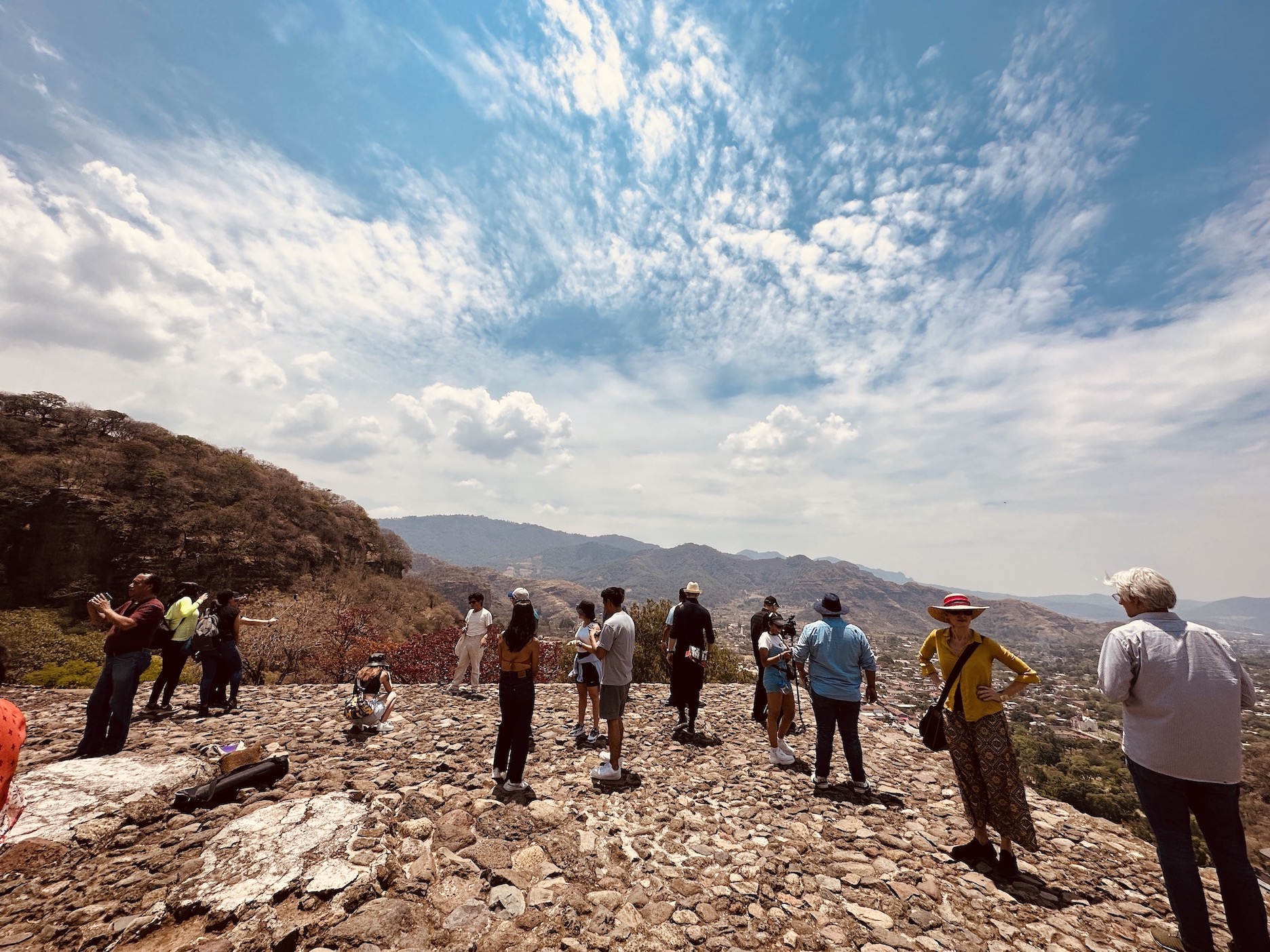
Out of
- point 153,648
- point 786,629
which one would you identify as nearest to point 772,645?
point 786,629

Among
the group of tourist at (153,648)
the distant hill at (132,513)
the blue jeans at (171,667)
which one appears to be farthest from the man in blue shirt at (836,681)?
the distant hill at (132,513)

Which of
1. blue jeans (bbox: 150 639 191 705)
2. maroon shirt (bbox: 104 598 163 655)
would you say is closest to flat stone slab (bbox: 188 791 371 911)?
maroon shirt (bbox: 104 598 163 655)

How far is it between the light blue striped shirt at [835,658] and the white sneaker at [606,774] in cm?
337

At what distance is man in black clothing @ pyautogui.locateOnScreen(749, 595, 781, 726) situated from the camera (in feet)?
30.7

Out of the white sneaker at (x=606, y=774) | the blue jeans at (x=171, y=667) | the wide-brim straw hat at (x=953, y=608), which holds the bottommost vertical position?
the white sneaker at (x=606, y=774)

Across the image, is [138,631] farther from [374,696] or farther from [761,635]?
[761,635]

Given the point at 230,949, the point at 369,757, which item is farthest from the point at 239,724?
the point at 230,949

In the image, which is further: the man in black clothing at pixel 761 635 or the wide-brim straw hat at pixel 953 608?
the man in black clothing at pixel 761 635

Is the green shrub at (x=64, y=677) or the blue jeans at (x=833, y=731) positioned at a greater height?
the blue jeans at (x=833, y=731)

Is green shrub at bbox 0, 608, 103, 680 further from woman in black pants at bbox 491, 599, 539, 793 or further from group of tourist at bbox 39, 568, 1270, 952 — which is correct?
woman in black pants at bbox 491, 599, 539, 793

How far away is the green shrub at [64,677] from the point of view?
37.3 feet

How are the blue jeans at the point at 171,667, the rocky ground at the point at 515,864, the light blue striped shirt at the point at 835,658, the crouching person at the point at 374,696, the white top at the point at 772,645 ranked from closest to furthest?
the rocky ground at the point at 515,864
the light blue striped shirt at the point at 835,658
the crouching person at the point at 374,696
the white top at the point at 772,645
the blue jeans at the point at 171,667

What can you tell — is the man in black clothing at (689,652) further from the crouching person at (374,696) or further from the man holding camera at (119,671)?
the man holding camera at (119,671)

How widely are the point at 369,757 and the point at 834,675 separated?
24.9 feet
